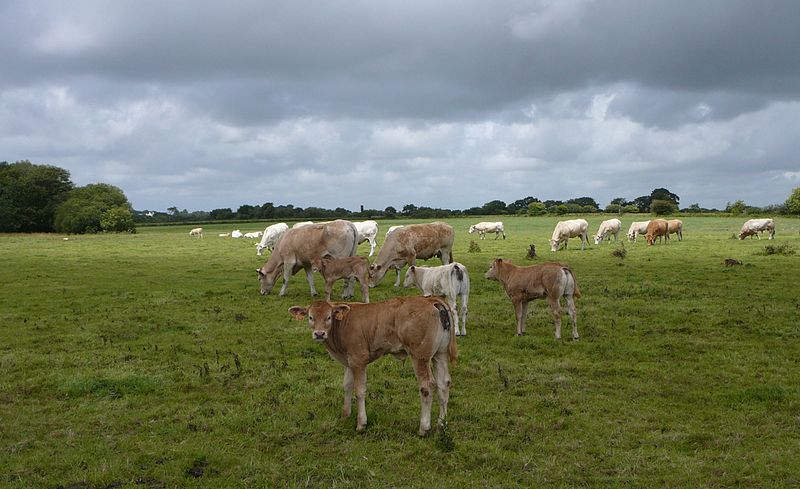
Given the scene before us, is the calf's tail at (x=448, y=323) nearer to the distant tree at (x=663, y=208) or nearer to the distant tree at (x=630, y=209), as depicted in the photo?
the distant tree at (x=663, y=208)

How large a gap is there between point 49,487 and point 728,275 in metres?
23.2

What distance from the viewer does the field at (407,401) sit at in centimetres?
657

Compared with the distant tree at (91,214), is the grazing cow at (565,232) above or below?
below

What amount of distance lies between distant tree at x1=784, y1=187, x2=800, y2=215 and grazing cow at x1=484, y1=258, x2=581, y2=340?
85.2 m

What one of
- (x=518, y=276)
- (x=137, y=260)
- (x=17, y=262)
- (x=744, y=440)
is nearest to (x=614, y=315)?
(x=518, y=276)

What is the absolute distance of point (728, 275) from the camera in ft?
72.9

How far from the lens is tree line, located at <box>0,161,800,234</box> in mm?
85356

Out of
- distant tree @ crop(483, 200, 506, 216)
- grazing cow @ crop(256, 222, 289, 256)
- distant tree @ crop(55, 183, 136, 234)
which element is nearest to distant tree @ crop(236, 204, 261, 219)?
distant tree @ crop(55, 183, 136, 234)

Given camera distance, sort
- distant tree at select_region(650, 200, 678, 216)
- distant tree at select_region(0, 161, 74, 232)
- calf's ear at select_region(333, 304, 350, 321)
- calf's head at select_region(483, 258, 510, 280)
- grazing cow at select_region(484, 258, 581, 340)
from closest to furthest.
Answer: calf's ear at select_region(333, 304, 350, 321), grazing cow at select_region(484, 258, 581, 340), calf's head at select_region(483, 258, 510, 280), distant tree at select_region(0, 161, 74, 232), distant tree at select_region(650, 200, 678, 216)

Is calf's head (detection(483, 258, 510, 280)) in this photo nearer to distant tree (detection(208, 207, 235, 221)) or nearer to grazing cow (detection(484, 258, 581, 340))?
grazing cow (detection(484, 258, 581, 340))

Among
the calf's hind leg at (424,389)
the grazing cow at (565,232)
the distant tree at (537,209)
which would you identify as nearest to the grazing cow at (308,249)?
the calf's hind leg at (424,389)

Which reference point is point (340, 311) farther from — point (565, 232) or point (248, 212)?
point (248, 212)

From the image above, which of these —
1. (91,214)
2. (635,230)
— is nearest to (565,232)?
(635,230)

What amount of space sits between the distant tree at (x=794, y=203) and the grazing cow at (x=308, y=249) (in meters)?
83.3
